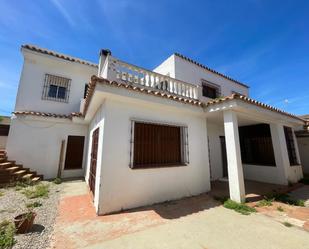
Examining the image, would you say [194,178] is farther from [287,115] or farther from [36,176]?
[36,176]

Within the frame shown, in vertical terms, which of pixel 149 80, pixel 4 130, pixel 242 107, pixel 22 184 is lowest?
pixel 22 184

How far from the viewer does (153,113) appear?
5559 mm

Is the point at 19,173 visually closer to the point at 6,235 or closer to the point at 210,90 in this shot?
the point at 6,235

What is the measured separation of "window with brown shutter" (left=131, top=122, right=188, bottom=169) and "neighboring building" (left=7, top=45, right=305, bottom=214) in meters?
0.04

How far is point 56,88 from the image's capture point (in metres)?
10.8

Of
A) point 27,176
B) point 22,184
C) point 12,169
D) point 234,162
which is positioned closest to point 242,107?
point 234,162

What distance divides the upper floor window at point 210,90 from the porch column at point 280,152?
13.8ft

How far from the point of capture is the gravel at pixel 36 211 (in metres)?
2.91

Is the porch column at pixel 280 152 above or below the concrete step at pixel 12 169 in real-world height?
above

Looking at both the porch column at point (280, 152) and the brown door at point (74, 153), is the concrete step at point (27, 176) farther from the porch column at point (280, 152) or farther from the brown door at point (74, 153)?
the porch column at point (280, 152)

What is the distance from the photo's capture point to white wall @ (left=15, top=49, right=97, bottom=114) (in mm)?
9680

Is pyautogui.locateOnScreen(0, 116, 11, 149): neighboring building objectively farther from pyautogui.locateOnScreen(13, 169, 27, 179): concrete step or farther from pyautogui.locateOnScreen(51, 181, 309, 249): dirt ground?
pyautogui.locateOnScreen(51, 181, 309, 249): dirt ground

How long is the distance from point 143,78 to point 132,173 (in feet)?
11.6

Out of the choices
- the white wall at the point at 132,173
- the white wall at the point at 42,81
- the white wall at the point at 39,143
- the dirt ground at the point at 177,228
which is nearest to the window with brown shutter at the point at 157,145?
the white wall at the point at 132,173
